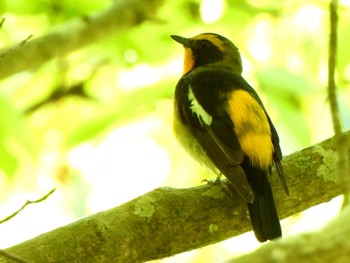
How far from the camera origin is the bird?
3.24m

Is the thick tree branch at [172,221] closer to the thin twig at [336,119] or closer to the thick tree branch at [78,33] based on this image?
the thin twig at [336,119]

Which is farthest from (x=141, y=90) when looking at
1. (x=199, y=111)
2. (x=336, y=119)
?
(x=336, y=119)

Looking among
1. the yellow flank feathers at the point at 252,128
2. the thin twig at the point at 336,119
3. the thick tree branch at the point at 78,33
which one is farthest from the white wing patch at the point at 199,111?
the thin twig at the point at 336,119

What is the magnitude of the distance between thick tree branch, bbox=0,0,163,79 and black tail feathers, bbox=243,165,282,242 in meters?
1.55

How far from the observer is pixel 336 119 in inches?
66.9

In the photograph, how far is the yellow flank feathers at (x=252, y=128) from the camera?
3.58m

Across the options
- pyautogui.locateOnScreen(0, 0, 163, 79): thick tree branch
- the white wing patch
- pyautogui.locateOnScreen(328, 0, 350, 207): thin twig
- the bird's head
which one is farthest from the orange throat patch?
pyautogui.locateOnScreen(328, 0, 350, 207): thin twig

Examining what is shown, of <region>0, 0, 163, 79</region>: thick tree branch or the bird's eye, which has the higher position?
<region>0, 0, 163, 79</region>: thick tree branch

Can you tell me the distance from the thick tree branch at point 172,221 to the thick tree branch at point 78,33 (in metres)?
1.42

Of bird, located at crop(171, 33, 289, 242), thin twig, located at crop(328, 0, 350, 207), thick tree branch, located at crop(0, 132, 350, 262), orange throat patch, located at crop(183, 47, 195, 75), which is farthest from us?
orange throat patch, located at crop(183, 47, 195, 75)

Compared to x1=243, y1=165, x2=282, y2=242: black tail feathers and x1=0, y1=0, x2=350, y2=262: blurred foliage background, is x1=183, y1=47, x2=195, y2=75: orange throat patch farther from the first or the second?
x1=243, y1=165, x2=282, y2=242: black tail feathers

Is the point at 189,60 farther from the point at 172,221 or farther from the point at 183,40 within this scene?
the point at 172,221

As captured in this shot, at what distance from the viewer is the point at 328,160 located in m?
3.29

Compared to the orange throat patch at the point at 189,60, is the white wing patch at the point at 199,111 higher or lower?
higher
